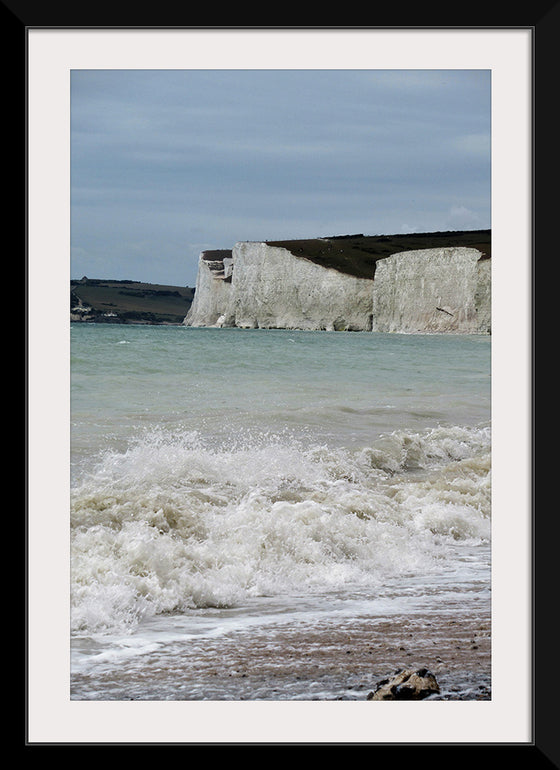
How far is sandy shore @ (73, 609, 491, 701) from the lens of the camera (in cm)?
239

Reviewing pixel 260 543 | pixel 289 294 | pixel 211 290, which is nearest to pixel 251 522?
pixel 260 543

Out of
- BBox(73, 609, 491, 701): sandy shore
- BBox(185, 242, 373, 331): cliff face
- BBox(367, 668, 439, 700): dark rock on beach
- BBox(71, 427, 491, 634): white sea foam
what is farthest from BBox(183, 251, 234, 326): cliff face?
BBox(367, 668, 439, 700): dark rock on beach

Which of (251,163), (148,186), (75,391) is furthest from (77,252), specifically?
(75,391)

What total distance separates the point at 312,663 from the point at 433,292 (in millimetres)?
42542

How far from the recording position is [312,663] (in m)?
2.58

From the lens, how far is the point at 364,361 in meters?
18.0

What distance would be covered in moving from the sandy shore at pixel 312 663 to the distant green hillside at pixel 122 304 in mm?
3162

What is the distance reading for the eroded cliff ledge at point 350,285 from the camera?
136 feet

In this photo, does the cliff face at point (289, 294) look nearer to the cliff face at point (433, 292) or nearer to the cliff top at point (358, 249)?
the cliff top at point (358, 249)

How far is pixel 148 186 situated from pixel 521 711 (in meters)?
3.17

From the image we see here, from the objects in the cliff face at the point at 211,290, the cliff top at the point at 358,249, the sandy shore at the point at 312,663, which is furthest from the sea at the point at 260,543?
the cliff face at the point at 211,290

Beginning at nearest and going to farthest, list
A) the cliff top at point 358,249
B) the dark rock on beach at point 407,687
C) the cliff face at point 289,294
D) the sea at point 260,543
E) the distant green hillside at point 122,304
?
the dark rock on beach at point 407,687, the sea at point 260,543, the distant green hillside at point 122,304, the cliff top at point 358,249, the cliff face at point 289,294

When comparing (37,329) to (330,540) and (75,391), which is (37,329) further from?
(75,391)

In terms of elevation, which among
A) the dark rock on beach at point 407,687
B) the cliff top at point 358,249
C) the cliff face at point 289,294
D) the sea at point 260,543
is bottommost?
the dark rock on beach at point 407,687
